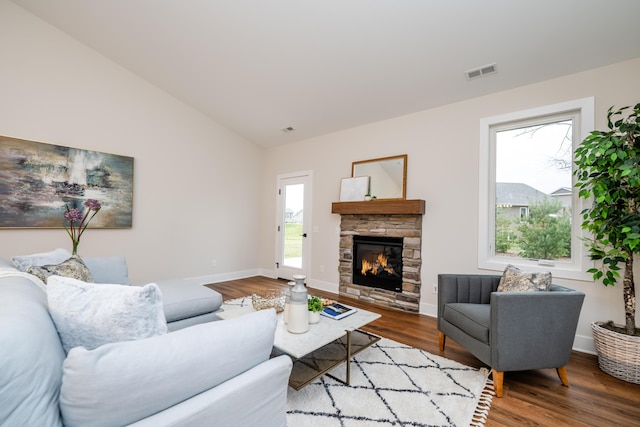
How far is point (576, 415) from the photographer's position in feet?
5.72

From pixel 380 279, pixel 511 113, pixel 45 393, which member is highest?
pixel 511 113

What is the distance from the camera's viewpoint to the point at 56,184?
349 cm

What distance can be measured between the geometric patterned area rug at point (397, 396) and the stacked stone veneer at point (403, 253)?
1.32 meters

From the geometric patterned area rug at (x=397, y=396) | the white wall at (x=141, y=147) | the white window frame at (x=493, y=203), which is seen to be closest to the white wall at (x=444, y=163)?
the white window frame at (x=493, y=203)

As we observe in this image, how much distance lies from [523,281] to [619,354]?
2.74 ft

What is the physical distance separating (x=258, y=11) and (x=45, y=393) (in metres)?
3.18

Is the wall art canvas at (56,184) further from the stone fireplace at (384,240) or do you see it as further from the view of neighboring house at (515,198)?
the view of neighboring house at (515,198)

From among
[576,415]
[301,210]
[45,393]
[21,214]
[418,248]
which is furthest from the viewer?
[301,210]

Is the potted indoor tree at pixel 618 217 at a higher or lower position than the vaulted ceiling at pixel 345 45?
lower

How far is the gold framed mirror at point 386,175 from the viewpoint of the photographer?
384cm

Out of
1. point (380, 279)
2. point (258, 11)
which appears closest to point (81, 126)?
point (258, 11)

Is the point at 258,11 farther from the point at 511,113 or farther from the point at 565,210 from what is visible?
the point at 565,210

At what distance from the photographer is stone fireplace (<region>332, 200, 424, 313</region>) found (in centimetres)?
364

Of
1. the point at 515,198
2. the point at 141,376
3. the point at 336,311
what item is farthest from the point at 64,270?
the point at 515,198
